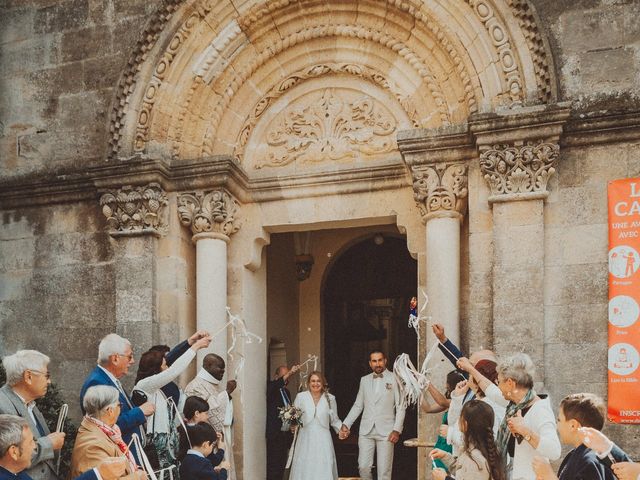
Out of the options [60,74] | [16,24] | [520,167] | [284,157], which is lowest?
[520,167]

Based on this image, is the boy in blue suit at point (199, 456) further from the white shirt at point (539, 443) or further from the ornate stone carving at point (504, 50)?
the ornate stone carving at point (504, 50)

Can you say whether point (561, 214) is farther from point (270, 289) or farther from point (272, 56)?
point (270, 289)

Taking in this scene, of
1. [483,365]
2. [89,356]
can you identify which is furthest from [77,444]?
[89,356]

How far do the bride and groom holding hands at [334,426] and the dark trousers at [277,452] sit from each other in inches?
20.0

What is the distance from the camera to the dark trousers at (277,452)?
9.01 meters

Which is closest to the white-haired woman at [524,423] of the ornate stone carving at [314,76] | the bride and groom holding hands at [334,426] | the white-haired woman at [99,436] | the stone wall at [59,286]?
the white-haired woman at [99,436]

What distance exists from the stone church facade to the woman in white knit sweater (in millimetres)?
2035

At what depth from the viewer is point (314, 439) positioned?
8.45 meters

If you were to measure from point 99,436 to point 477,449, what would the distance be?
6.65ft

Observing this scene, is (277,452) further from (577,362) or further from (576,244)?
(576,244)

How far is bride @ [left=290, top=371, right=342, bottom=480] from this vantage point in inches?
331

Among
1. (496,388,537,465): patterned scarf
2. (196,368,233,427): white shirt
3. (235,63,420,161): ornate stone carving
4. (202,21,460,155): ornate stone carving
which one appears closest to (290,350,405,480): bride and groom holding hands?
(196,368,233,427): white shirt

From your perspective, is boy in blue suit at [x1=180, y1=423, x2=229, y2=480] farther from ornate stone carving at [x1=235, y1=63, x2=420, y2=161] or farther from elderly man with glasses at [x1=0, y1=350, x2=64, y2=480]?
ornate stone carving at [x1=235, y1=63, x2=420, y2=161]

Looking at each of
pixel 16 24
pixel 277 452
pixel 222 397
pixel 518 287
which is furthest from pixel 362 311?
pixel 16 24
